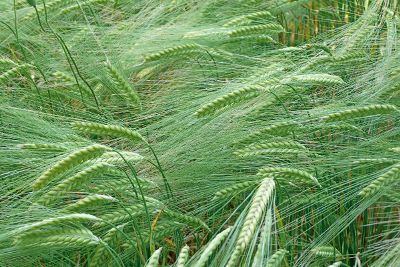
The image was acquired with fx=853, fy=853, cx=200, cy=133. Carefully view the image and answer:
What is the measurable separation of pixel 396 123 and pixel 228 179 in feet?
1.87

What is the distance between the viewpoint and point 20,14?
9.17ft

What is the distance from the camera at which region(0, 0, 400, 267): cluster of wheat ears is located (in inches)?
68.4

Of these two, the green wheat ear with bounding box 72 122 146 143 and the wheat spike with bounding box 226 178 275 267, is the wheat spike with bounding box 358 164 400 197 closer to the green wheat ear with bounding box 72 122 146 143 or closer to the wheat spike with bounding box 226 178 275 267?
the wheat spike with bounding box 226 178 275 267

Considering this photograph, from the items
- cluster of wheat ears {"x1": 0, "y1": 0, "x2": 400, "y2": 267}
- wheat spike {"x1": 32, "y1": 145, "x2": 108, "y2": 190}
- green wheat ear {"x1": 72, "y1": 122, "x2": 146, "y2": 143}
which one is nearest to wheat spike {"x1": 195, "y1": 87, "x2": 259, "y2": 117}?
cluster of wheat ears {"x1": 0, "y1": 0, "x2": 400, "y2": 267}

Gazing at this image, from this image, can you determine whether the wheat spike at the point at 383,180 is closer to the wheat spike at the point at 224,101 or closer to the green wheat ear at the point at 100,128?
the wheat spike at the point at 224,101

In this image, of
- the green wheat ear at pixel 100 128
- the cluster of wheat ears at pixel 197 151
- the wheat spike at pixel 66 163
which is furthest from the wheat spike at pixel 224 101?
the wheat spike at pixel 66 163

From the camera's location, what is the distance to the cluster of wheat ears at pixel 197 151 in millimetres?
1736

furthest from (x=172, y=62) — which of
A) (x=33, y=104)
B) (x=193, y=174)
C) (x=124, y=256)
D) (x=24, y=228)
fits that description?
(x=24, y=228)

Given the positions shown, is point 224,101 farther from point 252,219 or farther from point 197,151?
point 252,219

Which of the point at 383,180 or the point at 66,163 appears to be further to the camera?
the point at 383,180

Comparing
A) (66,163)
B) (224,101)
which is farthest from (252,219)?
(224,101)

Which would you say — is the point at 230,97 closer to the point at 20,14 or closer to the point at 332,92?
the point at 332,92

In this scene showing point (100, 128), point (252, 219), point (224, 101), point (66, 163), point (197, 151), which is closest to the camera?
point (252, 219)

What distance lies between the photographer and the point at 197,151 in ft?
6.88
